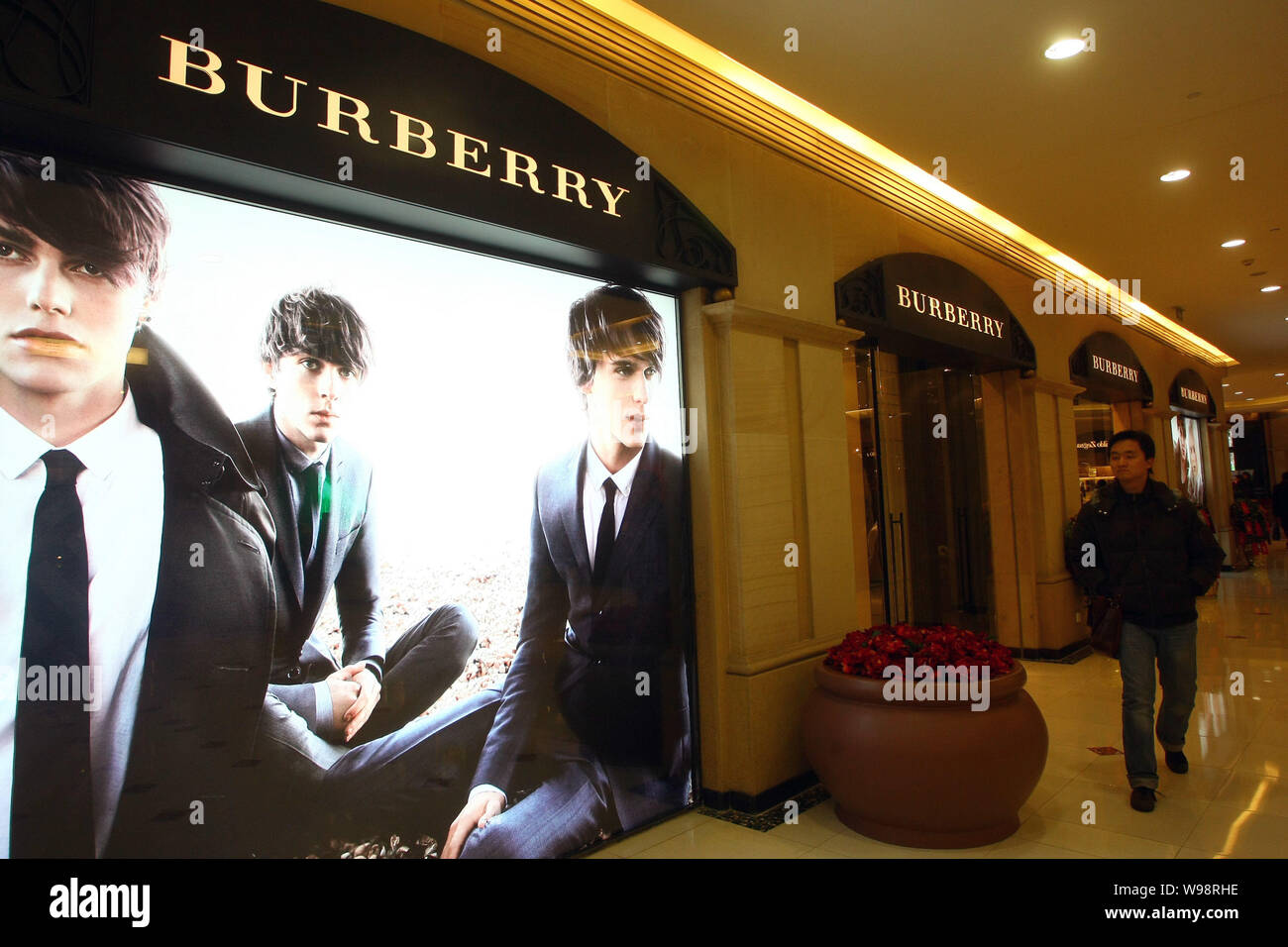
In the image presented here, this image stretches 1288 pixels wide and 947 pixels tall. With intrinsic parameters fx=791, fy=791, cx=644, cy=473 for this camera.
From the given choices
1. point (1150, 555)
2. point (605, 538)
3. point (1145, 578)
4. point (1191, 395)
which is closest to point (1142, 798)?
point (1145, 578)

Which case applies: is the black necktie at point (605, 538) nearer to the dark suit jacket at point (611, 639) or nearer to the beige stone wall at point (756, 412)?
the dark suit jacket at point (611, 639)

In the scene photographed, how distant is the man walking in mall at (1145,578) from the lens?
11.6 feet

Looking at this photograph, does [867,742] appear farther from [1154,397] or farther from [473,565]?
[1154,397]

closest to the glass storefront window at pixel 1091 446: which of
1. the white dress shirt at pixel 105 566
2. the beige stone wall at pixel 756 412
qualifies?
the beige stone wall at pixel 756 412

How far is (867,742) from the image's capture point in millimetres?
3189

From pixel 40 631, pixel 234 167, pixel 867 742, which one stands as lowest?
pixel 867 742

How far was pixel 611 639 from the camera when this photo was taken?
3326mm

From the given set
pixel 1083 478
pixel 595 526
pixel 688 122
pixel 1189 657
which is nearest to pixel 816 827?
pixel 595 526

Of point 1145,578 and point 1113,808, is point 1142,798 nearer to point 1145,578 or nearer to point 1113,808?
point 1113,808

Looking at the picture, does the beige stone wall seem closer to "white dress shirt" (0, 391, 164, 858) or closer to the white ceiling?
the white ceiling

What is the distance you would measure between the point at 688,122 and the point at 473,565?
228 cm

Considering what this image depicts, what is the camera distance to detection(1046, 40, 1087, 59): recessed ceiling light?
359 centimetres

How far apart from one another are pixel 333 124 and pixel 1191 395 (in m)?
12.0

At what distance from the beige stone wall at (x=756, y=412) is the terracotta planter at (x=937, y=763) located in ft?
1.70
